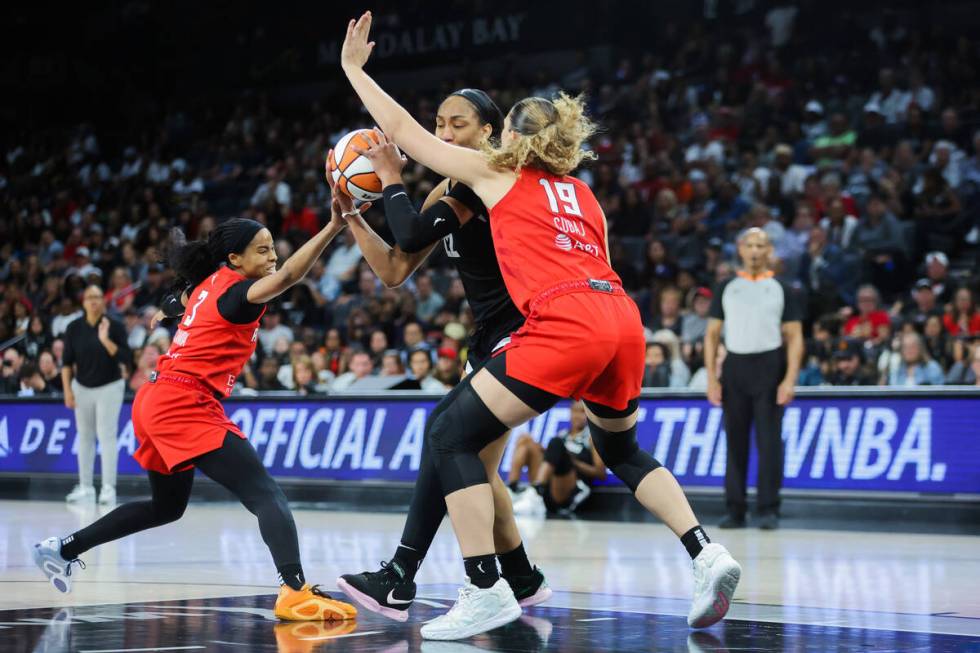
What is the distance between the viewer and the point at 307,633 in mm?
5059

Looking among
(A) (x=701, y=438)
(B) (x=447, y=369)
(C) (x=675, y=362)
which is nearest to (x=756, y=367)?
(A) (x=701, y=438)

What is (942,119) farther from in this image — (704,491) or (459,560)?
(459,560)

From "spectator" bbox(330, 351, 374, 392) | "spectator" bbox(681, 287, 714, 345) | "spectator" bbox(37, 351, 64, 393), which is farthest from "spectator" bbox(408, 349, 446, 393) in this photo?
"spectator" bbox(37, 351, 64, 393)

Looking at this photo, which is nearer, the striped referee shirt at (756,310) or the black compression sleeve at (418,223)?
the black compression sleeve at (418,223)

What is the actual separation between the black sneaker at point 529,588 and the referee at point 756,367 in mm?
4915

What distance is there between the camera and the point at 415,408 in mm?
12867

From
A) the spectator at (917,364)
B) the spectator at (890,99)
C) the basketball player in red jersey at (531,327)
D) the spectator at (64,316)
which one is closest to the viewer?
the basketball player in red jersey at (531,327)

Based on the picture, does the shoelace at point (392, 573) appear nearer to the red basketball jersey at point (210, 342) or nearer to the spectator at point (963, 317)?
the red basketball jersey at point (210, 342)

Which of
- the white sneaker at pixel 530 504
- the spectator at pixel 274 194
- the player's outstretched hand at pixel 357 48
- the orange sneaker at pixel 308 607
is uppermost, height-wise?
the spectator at pixel 274 194

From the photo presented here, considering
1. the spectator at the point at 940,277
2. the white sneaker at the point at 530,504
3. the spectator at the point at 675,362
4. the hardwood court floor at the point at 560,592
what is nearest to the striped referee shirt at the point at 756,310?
the hardwood court floor at the point at 560,592

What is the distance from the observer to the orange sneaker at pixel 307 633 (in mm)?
4691

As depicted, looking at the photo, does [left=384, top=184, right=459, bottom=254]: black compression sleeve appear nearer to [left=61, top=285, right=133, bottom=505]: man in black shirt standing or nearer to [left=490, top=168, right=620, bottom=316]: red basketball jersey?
[left=490, top=168, right=620, bottom=316]: red basketball jersey

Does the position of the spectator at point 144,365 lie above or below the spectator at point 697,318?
below

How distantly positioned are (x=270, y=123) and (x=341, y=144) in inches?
810
